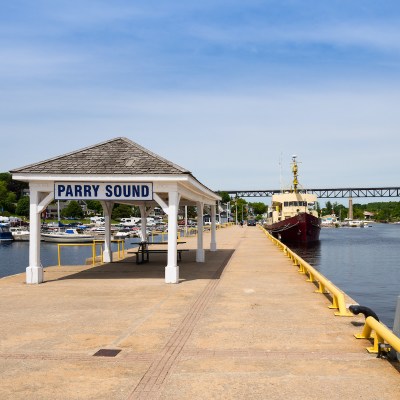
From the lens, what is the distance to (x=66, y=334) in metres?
8.62

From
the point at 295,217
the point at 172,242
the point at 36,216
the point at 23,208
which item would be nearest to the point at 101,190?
the point at 36,216

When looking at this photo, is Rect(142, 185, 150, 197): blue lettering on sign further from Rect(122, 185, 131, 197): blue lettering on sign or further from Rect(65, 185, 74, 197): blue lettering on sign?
Rect(65, 185, 74, 197): blue lettering on sign

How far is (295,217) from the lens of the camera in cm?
5534

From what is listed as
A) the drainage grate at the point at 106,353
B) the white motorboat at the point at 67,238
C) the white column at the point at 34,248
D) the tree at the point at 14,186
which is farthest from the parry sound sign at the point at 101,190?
the tree at the point at 14,186

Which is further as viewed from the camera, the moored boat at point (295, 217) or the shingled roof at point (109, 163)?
the moored boat at point (295, 217)

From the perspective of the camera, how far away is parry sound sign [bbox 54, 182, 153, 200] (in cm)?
1502

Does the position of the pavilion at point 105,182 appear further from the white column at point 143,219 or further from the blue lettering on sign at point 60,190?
the white column at point 143,219

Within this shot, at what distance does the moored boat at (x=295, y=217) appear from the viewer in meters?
55.3

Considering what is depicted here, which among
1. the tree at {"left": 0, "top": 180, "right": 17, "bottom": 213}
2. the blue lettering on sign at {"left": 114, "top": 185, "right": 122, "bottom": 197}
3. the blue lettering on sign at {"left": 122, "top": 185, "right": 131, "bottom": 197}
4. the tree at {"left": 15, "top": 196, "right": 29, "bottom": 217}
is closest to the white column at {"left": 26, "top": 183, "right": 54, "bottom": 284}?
the blue lettering on sign at {"left": 114, "top": 185, "right": 122, "bottom": 197}

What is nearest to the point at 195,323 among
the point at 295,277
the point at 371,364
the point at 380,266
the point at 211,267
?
the point at 371,364

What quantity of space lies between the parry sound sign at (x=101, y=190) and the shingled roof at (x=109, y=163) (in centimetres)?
43

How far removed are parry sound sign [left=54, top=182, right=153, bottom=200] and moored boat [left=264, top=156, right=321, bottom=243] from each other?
41.9 meters

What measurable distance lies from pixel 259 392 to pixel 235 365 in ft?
3.39

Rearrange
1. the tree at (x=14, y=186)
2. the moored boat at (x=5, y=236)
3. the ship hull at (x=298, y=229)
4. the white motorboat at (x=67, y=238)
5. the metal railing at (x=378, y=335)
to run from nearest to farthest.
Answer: the metal railing at (x=378, y=335), the ship hull at (x=298, y=229), the white motorboat at (x=67, y=238), the moored boat at (x=5, y=236), the tree at (x=14, y=186)
